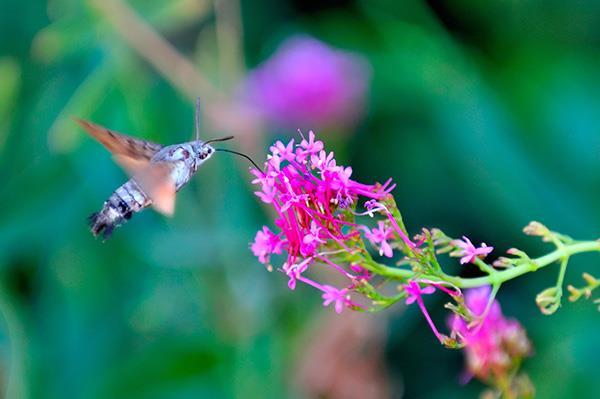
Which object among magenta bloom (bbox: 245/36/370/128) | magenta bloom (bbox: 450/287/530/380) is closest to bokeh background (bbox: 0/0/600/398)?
magenta bloom (bbox: 245/36/370/128)

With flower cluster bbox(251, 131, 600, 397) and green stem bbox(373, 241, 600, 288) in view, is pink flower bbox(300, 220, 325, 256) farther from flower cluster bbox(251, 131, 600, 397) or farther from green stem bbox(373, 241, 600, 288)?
green stem bbox(373, 241, 600, 288)

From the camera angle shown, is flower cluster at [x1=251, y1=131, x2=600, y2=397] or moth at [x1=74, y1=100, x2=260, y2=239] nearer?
flower cluster at [x1=251, y1=131, x2=600, y2=397]

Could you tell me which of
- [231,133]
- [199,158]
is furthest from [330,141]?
[199,158]

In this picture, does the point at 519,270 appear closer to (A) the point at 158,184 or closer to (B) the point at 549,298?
(B) the point at 549,298

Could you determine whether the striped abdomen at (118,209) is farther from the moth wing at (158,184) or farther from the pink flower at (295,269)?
the pink flower at (295,269)

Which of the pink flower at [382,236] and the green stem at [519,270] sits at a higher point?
the pink flower at [382,236]

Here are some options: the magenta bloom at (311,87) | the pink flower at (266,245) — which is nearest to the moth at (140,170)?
the pink flower at (266,245)
